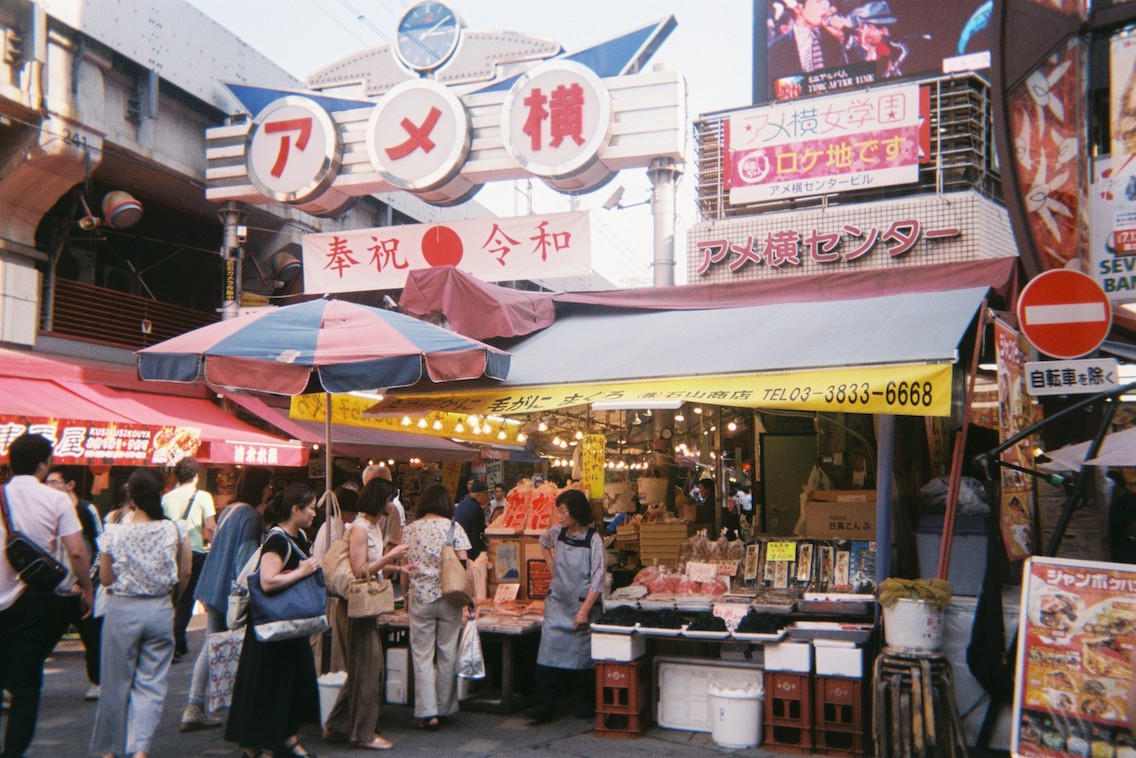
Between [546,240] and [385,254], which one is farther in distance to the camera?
[385,254]

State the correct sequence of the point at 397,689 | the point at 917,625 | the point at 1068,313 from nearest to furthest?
the point at 917,625 → the point at 1068,313 → the point at 397,689

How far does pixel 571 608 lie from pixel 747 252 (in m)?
5.14

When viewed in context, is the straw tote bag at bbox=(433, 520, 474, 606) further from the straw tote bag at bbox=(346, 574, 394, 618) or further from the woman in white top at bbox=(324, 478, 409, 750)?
the straw tote bag at bbox=(346, 574, 394, 618)

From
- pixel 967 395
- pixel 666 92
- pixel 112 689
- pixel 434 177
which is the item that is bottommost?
pixel 112 689

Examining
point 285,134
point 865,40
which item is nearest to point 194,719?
point 285,134

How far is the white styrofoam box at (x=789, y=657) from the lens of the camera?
659 centimetres

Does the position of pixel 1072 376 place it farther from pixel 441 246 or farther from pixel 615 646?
pixel 441 246

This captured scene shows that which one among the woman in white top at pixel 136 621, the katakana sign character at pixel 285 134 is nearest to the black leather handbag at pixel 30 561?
the woman in white top at pixel 136 621

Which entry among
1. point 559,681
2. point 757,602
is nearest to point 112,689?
point 559,681

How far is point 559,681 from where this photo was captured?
786 centimetres

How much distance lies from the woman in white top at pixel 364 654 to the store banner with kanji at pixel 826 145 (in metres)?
6.43

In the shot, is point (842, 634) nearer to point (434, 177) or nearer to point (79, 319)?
point (434, 177)

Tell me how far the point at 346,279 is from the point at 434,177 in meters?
1.99

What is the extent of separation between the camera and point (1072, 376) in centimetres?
622
